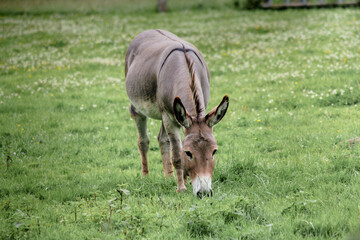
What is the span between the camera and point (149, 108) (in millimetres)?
6996

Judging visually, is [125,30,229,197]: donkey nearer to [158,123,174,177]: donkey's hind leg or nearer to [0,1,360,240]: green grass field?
[158,123,174,177]: donkey's hind leg

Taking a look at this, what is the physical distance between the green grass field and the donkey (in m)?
0.44

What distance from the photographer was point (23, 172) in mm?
7586

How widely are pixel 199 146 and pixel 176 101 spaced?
66 cm

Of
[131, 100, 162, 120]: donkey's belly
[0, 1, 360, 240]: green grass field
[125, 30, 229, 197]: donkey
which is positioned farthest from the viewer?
[131, 100, 162, 120]: donkey's belly

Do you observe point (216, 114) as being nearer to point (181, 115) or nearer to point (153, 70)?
point (181, 115)

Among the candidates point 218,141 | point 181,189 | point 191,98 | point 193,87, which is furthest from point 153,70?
point 218,141

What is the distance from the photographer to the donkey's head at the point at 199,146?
5168 mm

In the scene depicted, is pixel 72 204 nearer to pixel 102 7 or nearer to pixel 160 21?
pixel 160 21

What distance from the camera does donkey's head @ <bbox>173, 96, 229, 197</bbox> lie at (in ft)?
17.0

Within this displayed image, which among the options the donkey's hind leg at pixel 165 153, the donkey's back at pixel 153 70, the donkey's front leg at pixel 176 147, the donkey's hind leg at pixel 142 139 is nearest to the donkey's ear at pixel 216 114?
the donkey's back at pixel 153 70

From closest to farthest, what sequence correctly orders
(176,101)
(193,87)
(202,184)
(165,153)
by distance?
(202,184) < (176,101) < (193,87) < (165,153)

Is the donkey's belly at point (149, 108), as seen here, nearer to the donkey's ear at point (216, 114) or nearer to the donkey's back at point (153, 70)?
the donkey's back at point (153, 70)

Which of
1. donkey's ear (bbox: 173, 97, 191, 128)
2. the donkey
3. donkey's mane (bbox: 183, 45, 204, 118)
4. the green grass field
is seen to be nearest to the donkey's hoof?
the donkey
